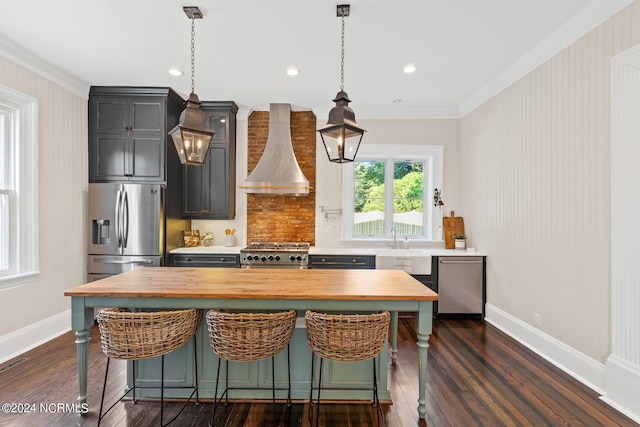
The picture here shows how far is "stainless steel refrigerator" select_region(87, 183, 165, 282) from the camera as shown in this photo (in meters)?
3.78

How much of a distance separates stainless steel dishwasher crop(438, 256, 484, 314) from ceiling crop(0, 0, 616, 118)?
7.28 feet

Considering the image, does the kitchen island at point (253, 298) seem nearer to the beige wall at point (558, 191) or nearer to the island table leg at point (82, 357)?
the island table leg at point (82, 357)

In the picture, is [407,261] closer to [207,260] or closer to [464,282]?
[464,282]

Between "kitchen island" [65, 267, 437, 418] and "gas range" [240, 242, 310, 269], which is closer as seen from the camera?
"kitchen island" [65, 267, 437, 418]

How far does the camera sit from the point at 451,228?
4.55 meters

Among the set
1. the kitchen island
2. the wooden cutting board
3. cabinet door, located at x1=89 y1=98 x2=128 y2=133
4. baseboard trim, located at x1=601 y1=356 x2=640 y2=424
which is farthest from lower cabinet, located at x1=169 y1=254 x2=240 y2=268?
baseboard trim, located at x1=601 y1=356 x2=640 y2=424

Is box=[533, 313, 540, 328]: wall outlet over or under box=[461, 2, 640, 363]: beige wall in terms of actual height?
under

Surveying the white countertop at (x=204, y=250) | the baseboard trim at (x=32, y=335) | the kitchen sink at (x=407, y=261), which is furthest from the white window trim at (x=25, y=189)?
the kitchen sink at (x=407, y=261)

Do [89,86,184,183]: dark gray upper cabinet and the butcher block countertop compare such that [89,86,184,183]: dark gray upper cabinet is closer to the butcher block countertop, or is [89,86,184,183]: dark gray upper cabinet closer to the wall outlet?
the butcher block countertop

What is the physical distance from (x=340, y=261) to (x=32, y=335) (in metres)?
3.40

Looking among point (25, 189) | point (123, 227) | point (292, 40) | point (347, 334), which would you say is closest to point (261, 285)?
point (347, 334)

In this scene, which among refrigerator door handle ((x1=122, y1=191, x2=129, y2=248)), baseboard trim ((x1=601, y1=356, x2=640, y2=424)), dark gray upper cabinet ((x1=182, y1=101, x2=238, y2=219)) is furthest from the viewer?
dark gray upper cabinet ((x1=182, y1=101, x2=238, y2=219))

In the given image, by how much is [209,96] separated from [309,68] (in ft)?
5.51

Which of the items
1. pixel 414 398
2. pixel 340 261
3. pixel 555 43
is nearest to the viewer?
pixel 414 398
